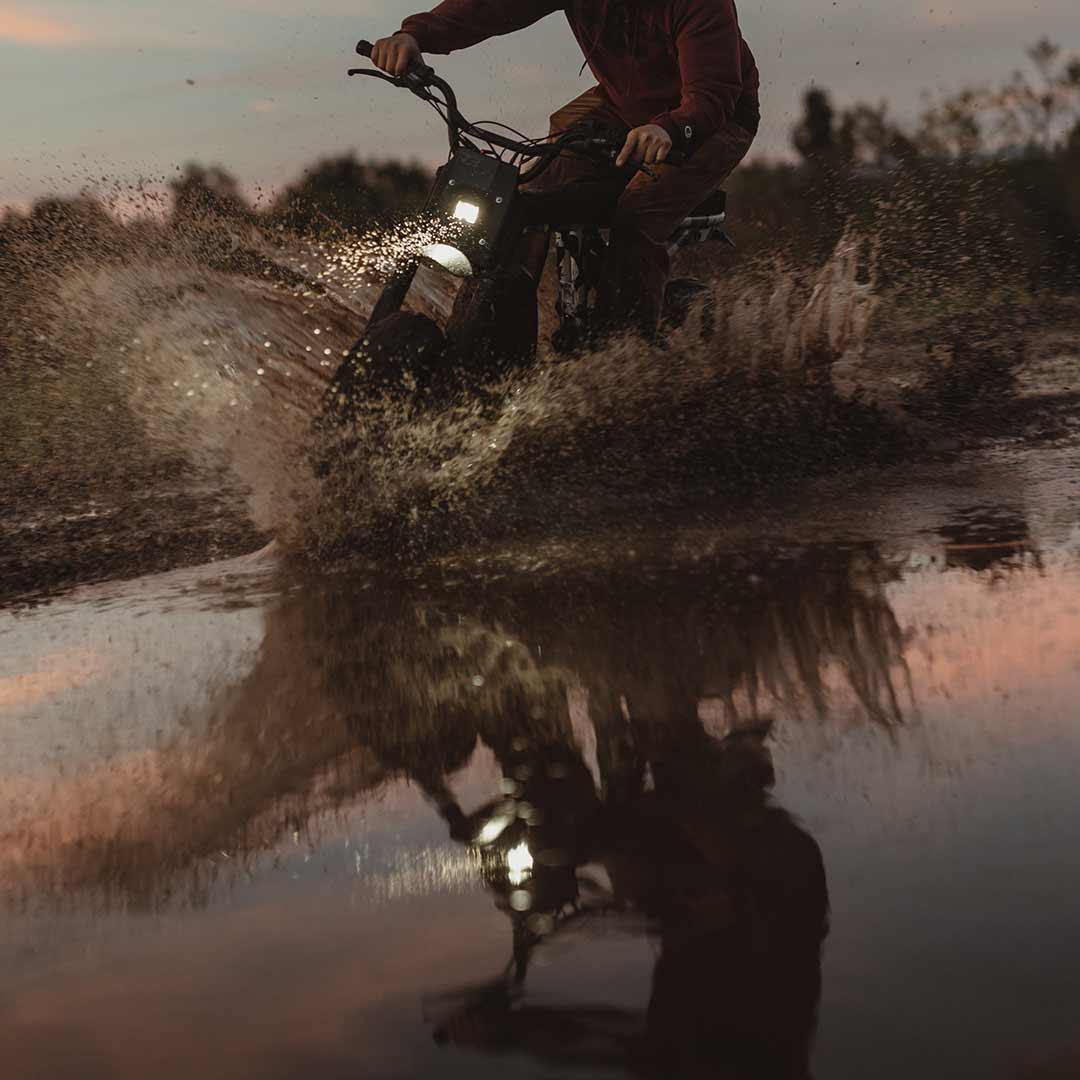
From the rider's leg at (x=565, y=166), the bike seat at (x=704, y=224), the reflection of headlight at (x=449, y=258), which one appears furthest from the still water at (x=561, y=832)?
the bike seat at (x=704, y=224)

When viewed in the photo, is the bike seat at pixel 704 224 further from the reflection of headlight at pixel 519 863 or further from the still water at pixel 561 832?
the reflection of headlight at pixel 519 863

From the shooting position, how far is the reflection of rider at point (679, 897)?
198 cm

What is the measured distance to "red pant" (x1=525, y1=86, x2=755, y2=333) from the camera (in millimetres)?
6566

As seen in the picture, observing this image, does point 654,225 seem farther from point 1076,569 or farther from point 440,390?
point 1076,569

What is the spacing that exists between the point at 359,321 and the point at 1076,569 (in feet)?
12.7

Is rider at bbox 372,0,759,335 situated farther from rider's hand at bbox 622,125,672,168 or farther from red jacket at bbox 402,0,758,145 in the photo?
rider's hand at bbox 622,125,672,168

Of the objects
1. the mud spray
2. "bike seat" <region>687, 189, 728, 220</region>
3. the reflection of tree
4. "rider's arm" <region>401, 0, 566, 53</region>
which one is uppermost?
"rider's arm" <region>401, 0, 566, 53</region>

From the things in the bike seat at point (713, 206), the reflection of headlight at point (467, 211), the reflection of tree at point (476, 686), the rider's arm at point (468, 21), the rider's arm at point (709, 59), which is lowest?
the reflection of tree at point (476, 686)

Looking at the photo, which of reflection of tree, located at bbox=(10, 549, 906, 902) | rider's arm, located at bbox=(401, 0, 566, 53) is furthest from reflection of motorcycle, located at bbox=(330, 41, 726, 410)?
reflection of tree, located at bbox=(10, 549, 906, 902)

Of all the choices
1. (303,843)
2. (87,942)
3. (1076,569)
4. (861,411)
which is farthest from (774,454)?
(87,942)

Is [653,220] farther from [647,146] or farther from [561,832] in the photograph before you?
[561,832]

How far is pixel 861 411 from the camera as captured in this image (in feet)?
26.2

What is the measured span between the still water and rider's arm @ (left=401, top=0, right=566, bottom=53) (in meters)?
2.72

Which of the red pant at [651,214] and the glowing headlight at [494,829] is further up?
the red pant at [651,214]
